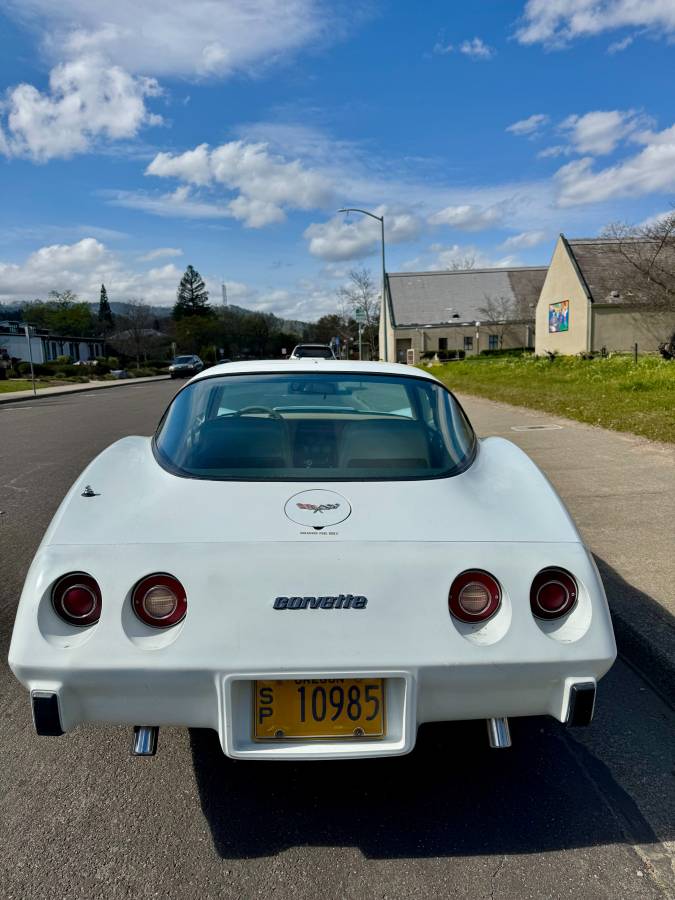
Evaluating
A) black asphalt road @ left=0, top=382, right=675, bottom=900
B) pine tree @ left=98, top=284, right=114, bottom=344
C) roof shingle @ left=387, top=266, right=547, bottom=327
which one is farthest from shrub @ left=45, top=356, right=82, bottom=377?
pine tree @ left=98, top=284, right=114, bottom=344

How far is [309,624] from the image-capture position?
6.91 feet

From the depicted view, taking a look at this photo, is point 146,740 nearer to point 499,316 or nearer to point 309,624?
point 309,624

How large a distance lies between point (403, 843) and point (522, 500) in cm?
124

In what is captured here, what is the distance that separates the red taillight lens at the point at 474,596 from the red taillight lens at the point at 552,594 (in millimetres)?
131

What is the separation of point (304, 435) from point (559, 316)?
43.5 m

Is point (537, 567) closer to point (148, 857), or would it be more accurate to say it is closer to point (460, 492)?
point (460, 492)

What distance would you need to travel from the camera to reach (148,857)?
2188mm

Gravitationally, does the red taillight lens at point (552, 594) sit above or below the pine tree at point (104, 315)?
below

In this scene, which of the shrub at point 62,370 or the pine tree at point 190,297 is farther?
the pine tree at point 190,297

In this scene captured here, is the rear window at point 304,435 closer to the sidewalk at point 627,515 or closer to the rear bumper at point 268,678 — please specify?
the rear bumper at point 268,678

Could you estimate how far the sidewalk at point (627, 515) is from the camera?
3523 millimetres

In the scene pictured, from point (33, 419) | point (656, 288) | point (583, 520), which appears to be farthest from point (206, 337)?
point (583, 520)

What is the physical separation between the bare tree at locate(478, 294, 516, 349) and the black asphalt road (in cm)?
5778

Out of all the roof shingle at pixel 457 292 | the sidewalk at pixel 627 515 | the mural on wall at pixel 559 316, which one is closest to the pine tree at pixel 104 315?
the roof shingle at pixel 457 292
